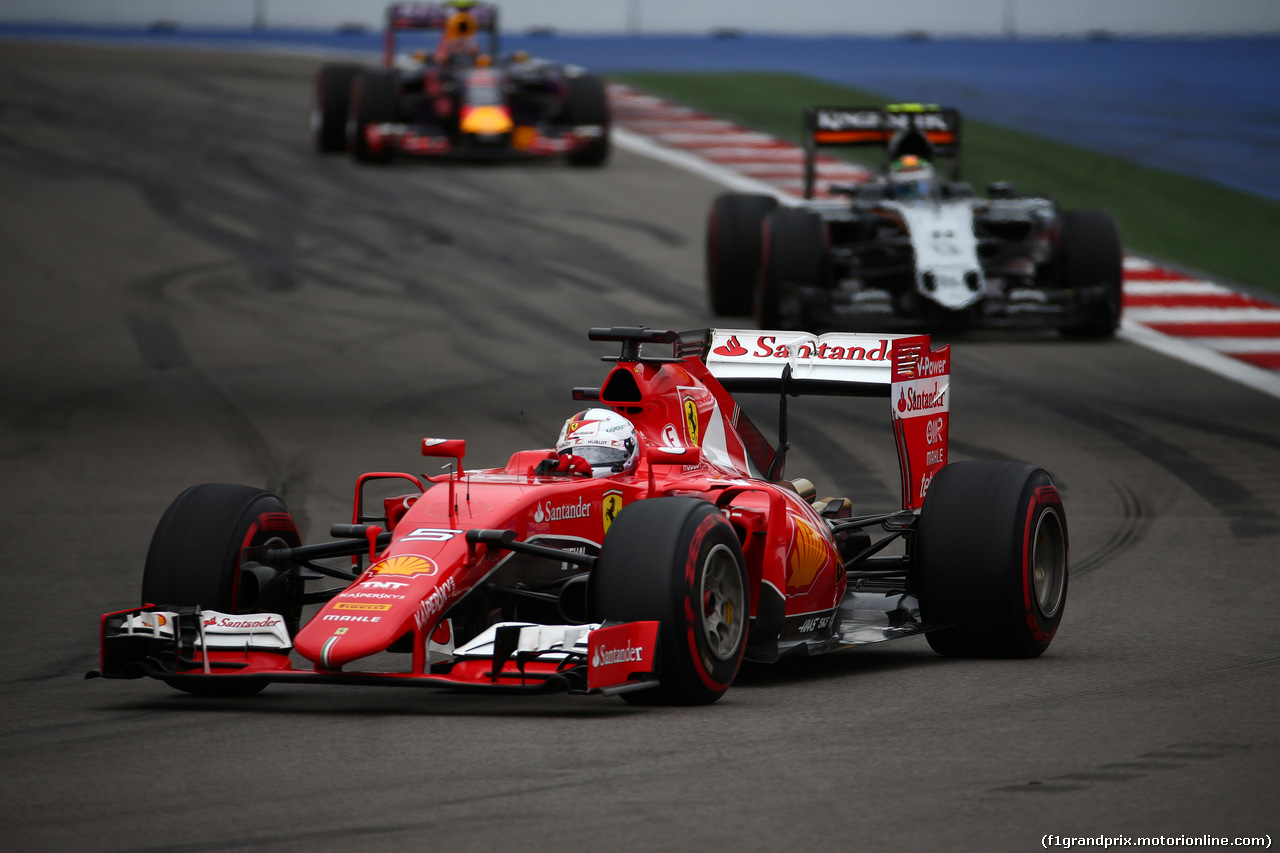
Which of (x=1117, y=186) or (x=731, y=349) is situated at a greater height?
(x=731, y=349)

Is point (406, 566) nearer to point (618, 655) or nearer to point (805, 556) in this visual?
point (618, 655)

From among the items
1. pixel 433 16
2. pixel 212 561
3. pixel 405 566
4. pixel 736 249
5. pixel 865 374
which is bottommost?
pixel 736 249

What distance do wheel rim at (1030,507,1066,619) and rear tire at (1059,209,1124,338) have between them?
10534mm

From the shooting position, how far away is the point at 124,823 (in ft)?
19.0

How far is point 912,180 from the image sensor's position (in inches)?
778

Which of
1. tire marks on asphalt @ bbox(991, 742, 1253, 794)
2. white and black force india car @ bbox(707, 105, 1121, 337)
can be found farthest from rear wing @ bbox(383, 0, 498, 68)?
tire marks on asphalt @ bbox(991, 742, 1253, 794)

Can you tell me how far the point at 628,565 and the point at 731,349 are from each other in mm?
3116

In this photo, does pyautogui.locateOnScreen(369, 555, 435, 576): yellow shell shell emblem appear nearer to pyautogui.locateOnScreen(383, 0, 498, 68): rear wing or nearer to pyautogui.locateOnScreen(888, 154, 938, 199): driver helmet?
pyautogui.locateOnScreen(888, 154, 938, 199): driver helmet

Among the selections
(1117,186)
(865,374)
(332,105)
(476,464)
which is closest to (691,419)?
(865,374)

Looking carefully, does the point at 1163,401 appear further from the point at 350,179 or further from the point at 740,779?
the point at 350,179

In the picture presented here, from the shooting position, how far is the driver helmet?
774 inches

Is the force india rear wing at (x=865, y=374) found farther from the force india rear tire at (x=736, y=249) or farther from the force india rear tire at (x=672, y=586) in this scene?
the force india rear tire at (x=736, y=249)

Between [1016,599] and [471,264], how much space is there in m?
15.3

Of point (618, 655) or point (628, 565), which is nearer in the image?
point (618, 655)
